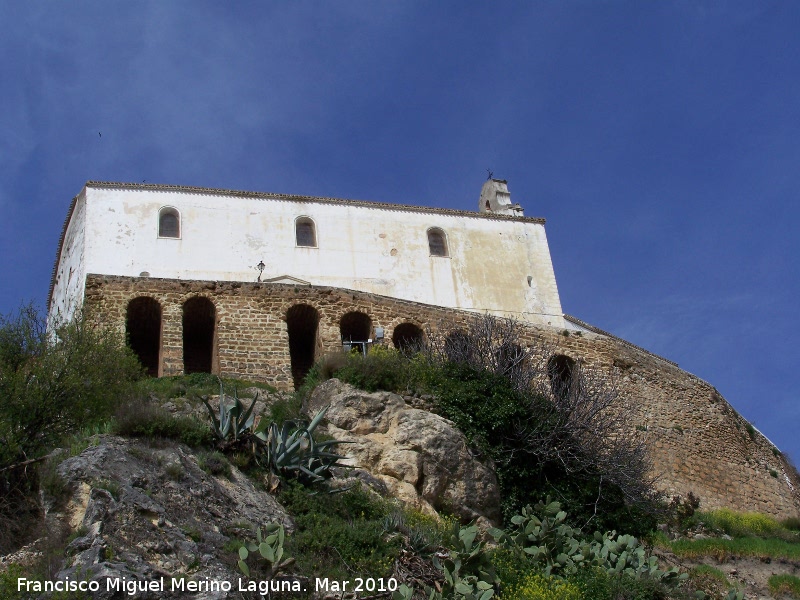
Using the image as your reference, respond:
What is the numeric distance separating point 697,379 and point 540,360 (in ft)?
29.6

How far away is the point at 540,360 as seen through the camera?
27.5 m

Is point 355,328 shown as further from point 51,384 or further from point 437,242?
point 51,384

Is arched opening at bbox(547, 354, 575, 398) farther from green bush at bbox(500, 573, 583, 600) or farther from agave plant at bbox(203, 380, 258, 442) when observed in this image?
agave plant at bbox(203, 380, 258, 442)

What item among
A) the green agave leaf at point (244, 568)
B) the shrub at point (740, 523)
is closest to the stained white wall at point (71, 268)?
the green agave leaf at point (244, 568)

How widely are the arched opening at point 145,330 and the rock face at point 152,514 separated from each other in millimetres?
11693

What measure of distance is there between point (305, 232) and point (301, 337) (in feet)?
25.6

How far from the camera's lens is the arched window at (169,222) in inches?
1336

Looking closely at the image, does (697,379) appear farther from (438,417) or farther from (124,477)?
(124,477)

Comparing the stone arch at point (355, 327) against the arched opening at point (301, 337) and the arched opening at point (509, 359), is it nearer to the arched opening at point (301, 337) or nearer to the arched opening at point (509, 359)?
the arched opening at point (301, 337)

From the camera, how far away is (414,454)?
19.5 metres

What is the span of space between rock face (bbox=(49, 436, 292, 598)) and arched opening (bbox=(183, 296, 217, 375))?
11628mm

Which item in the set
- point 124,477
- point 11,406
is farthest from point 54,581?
point 11,406

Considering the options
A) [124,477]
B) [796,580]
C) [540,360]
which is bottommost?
[796,580]

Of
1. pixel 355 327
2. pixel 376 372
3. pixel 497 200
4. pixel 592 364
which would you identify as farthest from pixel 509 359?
pixel 497 200
